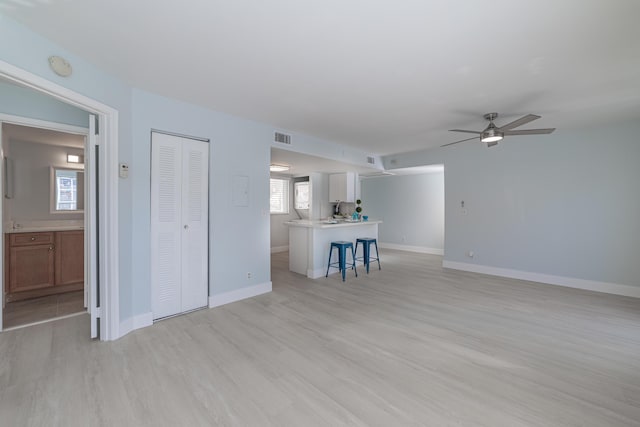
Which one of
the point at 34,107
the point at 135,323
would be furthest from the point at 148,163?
the point at 135,323

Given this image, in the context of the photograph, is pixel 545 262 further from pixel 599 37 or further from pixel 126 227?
pixel 126 227

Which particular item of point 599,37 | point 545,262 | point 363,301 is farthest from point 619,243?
point 363,301

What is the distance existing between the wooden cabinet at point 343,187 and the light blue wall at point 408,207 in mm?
1713

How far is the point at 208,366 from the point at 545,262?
5.43m

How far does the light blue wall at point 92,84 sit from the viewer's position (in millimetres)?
1833

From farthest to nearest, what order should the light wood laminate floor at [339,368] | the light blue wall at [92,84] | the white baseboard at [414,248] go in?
the white baseboard at [414,248] < the light blue wall at [92,84] < the light wood laminate floor at [339,368]

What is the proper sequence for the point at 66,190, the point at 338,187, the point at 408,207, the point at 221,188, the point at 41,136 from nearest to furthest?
the point at 221,188 < the point at 41,136 < the point at 66,190 < the point at 338,187 < the point at 408,207

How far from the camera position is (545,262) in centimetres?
464

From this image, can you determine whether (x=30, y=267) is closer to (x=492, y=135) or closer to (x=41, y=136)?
(x=41, y=136)

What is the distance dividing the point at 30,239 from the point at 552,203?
7.99 metres

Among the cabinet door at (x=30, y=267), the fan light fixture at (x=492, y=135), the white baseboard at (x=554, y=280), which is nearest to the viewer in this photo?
the fan light fixture at (x=492, y=135)

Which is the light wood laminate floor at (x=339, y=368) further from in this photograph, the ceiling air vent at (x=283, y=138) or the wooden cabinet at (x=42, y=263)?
the ceiling air vent at (x=283, y=138)

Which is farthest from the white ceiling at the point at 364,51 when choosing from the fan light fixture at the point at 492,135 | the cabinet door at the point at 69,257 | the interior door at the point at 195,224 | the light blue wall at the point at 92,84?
the cabinet door at the point at 69,257

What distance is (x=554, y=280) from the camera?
455 centimetres
